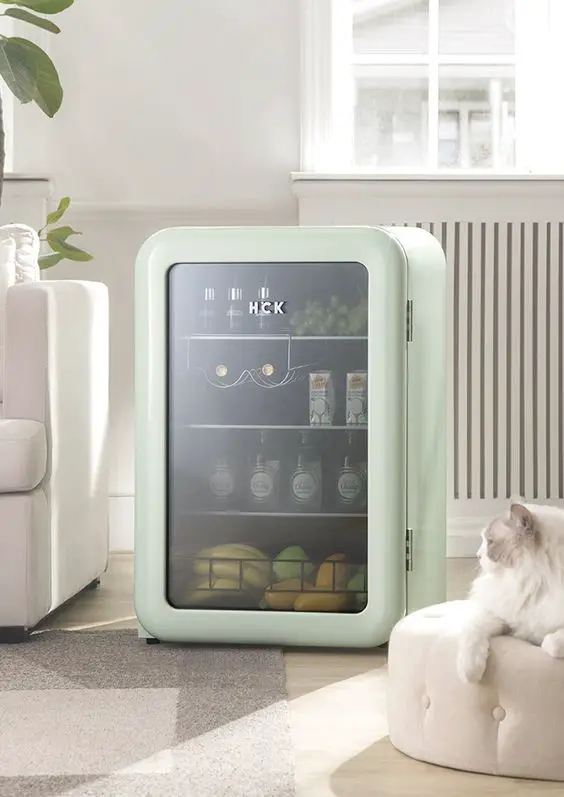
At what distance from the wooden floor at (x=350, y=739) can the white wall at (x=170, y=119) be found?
4.79 feet

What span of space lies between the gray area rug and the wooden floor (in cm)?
4

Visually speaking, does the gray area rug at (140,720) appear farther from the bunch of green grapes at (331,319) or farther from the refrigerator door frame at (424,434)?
the bunch of green grapes at (331,319)

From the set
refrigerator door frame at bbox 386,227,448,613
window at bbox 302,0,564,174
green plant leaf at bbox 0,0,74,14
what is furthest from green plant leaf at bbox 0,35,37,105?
refrigerator door frame at bbox 386,227,448,613

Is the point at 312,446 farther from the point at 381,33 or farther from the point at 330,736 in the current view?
the point at 381,33

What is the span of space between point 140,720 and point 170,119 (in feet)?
7.41

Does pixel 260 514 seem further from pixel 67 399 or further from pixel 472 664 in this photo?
pixel 472 664

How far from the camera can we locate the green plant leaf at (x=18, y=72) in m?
3.11

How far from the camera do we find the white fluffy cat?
172 cm

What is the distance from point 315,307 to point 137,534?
0.64 m

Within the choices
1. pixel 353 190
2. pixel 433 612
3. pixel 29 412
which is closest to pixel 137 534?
pixel 29 412

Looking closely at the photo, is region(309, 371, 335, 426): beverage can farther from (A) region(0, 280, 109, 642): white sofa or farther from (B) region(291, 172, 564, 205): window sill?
(B) region(291, 172, 564, 205): window sill

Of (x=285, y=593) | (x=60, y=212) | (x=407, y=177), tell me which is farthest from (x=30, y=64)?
(x=285, y=593)

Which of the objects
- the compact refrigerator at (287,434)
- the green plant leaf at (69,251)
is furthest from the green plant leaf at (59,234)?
the compact refrigerator at (287,434)

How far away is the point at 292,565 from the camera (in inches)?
99.2
